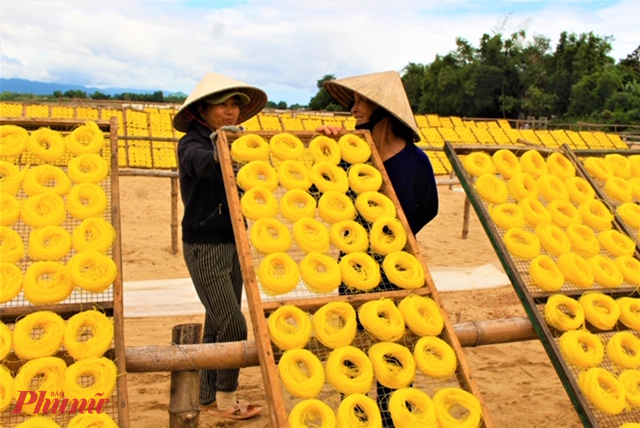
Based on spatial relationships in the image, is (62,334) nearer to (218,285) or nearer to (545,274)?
(218,285)

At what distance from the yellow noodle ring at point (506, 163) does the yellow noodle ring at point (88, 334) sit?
7.67 ft

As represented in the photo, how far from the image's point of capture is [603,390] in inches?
88.3

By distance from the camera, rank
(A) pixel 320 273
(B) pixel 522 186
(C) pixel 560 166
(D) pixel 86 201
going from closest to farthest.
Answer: (A) pixel 320 273
(D) pixel 86 201
(B) pixel 522 186
(C) pixel 560 166

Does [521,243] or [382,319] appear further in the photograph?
[521,243]

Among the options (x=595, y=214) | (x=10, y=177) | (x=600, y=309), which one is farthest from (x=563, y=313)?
(x=10, y=177)

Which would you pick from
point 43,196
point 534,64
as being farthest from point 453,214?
point 534,64

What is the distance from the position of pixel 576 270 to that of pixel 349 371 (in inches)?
55.6

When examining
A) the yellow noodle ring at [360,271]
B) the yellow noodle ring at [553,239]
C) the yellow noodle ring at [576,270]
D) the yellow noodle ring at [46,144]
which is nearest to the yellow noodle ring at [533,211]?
the yellow noodle ring at [553,239]

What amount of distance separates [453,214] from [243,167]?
9.37 metres

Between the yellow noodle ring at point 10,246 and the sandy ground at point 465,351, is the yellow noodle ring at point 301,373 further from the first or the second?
the sandy ground at point 465,351

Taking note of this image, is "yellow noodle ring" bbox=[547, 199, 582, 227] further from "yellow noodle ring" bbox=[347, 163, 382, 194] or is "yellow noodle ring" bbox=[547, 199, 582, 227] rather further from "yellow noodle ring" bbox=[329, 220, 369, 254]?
"yellow noodle ring" bbox=[329, 220, 369, 254]

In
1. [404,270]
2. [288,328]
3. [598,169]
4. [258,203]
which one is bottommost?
[288,328]

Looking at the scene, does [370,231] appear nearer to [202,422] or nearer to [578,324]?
[578,324]

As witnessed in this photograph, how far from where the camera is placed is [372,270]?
7.88 ft
